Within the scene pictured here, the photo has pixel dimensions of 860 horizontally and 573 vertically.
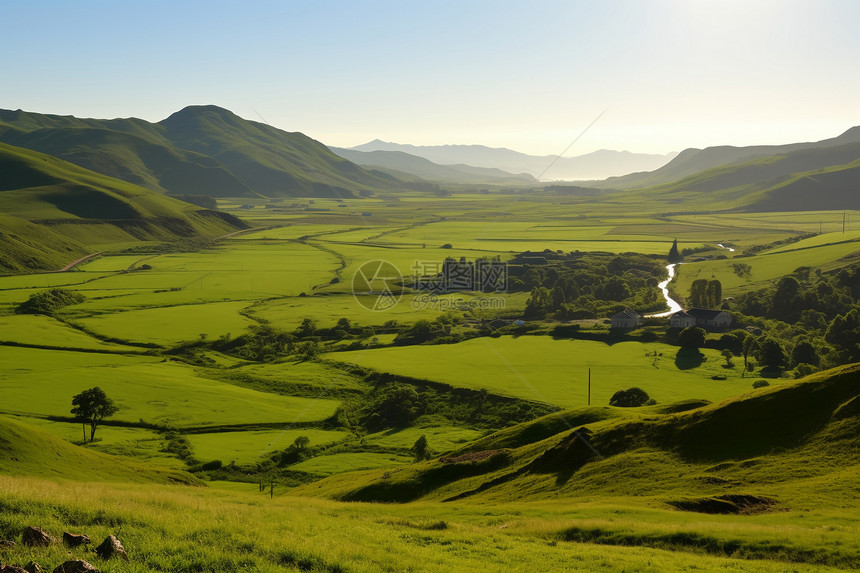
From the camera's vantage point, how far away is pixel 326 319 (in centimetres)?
11919

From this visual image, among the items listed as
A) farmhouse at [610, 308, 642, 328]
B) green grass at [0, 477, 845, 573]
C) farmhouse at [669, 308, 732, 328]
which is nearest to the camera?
green grass at [0, 477, 845, 573]

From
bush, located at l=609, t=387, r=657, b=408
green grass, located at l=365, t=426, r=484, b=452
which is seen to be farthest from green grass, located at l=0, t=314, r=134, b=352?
bush, located at l=609, t=387, r=657, b=408

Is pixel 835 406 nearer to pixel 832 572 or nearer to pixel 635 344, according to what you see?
pixel 832 572

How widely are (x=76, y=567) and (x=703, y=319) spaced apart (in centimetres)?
10896

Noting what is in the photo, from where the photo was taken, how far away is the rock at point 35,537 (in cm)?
1795

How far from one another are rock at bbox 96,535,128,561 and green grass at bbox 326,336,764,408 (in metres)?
57.5

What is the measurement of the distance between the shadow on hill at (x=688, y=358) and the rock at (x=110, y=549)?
261 feet

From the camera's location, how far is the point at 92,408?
6438 centimetres

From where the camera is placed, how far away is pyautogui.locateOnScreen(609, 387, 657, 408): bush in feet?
217

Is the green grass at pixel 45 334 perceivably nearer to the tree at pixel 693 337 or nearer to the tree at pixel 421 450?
the tree at pixel 421 450

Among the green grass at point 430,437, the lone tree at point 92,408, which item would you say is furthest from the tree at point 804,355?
the lone tree at point 92,408

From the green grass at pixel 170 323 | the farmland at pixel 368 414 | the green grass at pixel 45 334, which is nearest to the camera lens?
the farmland at pixel 368 414

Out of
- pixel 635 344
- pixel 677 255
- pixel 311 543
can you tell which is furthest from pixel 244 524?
pixel 677 255

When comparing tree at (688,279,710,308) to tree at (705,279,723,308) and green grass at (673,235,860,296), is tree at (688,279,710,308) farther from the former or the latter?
green grass at (673,235,860,296)
